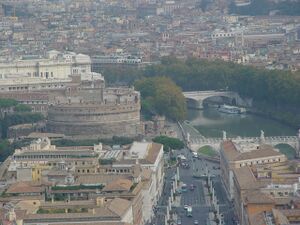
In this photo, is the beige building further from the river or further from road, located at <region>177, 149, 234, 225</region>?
road, located at <region>177, 149, 234, 225</region>

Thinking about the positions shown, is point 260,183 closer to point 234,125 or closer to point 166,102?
point 234,125

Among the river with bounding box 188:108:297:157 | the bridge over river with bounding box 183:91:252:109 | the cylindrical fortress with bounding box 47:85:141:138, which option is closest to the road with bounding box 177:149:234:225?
the cylindrical fortress with bounding box 47:85:141:138

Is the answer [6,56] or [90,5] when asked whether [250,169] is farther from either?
[90,5]

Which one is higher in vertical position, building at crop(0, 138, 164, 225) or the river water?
building at crop(0, 138, 164, 225)

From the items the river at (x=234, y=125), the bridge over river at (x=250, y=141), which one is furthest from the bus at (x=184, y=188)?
the river at (x=234, y=125)

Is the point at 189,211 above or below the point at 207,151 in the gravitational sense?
above

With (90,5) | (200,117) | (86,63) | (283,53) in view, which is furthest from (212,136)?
(90,5)

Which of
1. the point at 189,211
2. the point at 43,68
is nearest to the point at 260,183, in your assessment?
the point at 189,211

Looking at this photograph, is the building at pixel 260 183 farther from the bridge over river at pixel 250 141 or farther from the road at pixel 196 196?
the bridge over river at pixel 250 141
